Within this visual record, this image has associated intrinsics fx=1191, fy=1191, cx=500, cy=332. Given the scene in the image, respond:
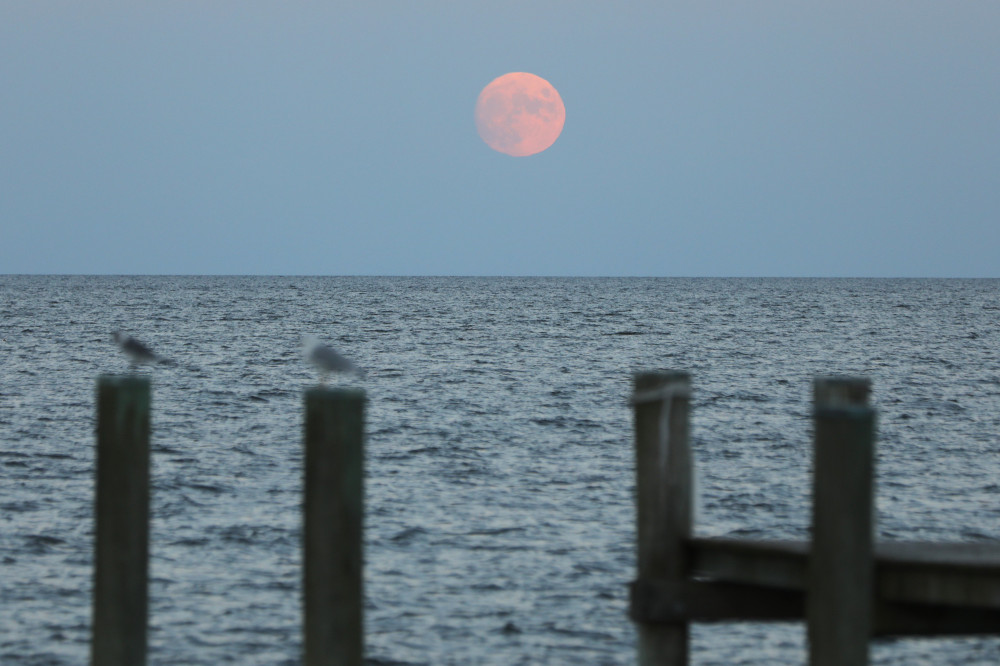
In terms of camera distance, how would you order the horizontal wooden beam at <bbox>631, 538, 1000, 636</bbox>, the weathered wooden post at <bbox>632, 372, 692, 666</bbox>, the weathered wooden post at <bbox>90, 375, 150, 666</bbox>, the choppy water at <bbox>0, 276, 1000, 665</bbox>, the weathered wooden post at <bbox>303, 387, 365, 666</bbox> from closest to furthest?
the weathered wooden post at <bbox>303, 387, 365, 666</bbox>
the horizontal wooden beam at <bbox>631, 538, 1000, 636</bbox>
the weathered wooden post at <bbox>90, 375, 150, 666</bbox>
the weathered wooden post at <bbox>632, 372, 692, 666</bbox>
the choppy water at <bbox>0, 276, 1000, 665</bbox>

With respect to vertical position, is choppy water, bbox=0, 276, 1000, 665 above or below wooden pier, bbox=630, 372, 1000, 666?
below

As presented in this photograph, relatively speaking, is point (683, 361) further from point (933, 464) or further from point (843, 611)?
point (843, 611)

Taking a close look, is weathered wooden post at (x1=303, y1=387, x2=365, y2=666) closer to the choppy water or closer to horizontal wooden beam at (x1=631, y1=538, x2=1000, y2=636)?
horizontal wooden beam at (x1=631, y1=538, x2=1000, y2=636)

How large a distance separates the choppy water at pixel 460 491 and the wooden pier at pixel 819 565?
352cm

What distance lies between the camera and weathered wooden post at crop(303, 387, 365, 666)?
5.21 metres

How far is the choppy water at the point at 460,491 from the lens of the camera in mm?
10016

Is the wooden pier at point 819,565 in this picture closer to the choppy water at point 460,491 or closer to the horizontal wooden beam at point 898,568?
the horizontal wooden beam at point 898,568

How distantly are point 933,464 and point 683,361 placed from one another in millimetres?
23422

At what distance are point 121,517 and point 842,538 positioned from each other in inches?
131

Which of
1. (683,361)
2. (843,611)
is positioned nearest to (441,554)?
(843,611)

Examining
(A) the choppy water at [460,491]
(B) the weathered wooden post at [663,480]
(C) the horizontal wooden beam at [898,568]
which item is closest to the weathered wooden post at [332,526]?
(B) the weathered wooden post at [663,480]

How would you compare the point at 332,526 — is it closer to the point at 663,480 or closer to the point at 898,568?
the point at 663,480

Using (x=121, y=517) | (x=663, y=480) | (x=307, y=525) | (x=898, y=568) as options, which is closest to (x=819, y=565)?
(x=898, y=568)

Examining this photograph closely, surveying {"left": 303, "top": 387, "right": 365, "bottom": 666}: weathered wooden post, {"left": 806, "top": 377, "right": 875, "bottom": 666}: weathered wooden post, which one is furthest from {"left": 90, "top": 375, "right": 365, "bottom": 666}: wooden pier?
{"left": 806, "top": 377, "right": 875, "bottom": 666}: weathered wooden post
